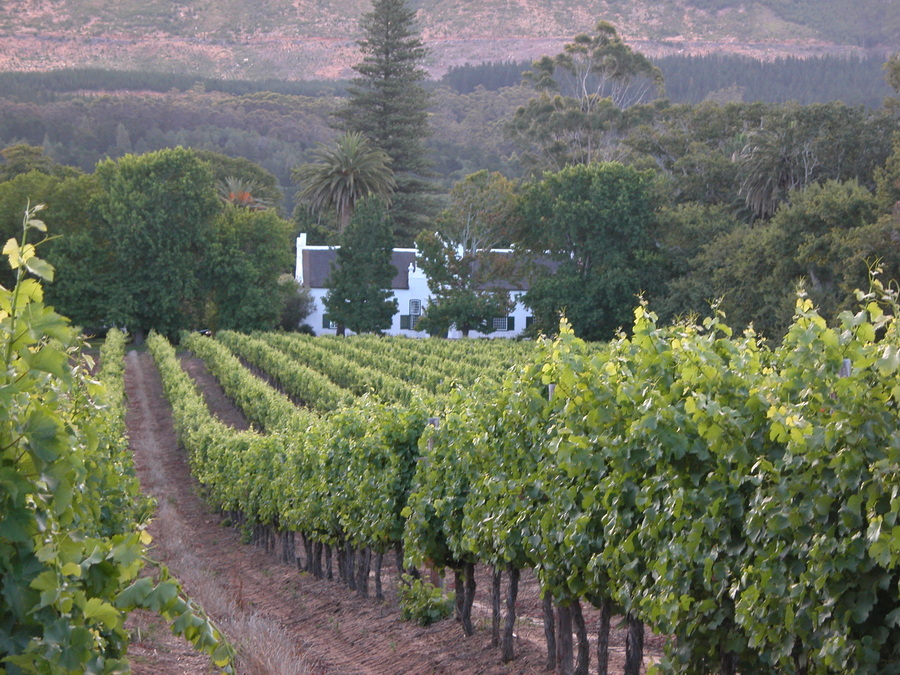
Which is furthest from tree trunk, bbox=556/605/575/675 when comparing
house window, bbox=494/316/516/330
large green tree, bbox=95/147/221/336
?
house window, bbox=494/316/516/330

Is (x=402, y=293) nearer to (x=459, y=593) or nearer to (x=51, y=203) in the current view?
(x=51, y=203)

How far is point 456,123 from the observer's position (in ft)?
448

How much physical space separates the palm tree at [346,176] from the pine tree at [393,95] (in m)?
5.69

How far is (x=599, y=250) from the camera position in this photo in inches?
2094

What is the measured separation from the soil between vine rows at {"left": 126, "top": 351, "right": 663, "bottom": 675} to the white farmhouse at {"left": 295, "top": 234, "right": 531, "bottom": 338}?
135ft

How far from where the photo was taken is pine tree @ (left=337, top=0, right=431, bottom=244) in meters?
75.9

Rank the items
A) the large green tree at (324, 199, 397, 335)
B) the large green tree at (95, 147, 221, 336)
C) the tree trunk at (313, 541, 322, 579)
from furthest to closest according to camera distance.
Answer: the large green tree at (324, 199, 397, 335), the large green tree at (95, 147, 221, 336), the tree trunk at (313, 541, 322, 579)

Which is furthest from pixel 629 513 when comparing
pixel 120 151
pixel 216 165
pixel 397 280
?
pixel 120 151

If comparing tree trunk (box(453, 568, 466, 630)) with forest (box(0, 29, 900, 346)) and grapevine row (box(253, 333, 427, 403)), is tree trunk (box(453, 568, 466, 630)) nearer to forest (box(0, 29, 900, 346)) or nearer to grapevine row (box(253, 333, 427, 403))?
grapevine row (box(253, 333, 427, 403))

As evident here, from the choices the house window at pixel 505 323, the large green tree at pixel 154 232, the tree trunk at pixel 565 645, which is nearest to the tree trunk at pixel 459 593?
the tree trunk at pixel 565 645

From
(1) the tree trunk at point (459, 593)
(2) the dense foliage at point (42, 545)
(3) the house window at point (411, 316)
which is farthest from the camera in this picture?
(3) the house window at point (411, 316)

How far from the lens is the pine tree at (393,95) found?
75.9 metres

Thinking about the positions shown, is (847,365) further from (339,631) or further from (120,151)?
(120,151)

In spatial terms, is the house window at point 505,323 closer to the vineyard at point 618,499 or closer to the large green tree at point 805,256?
the large green tree at point 805,256
